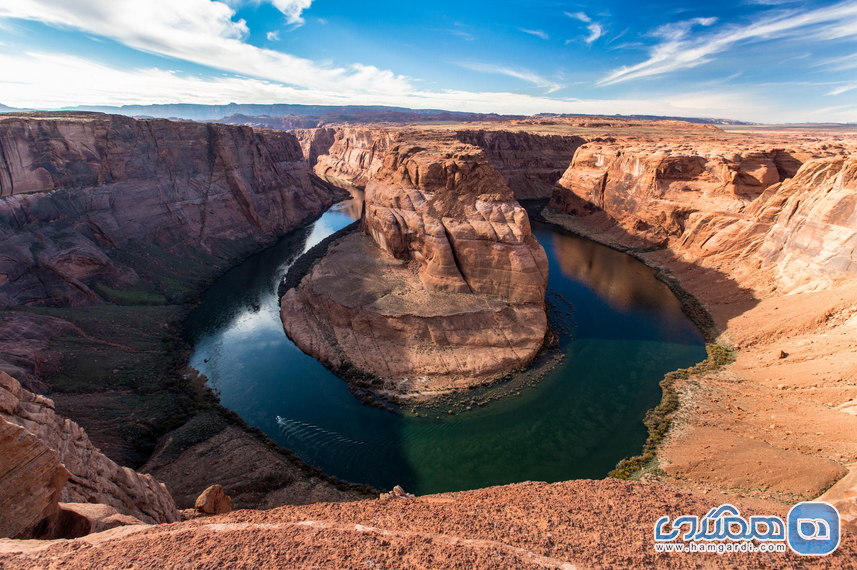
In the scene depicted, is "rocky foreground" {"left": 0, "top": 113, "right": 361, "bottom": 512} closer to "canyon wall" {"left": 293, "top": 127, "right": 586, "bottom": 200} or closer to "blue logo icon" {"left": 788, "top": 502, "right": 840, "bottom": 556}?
"blue logo icon" {"left": 788, "top": 502, "right": 840, "bottom": 556}

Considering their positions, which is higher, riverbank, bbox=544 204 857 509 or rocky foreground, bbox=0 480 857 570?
rocky foreground, bbox=0 480 857 570

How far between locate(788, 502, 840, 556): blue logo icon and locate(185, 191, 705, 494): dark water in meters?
11.5

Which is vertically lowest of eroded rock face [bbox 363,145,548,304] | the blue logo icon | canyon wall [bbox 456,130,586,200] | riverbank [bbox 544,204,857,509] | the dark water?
the dark water

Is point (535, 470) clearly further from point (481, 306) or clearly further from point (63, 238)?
point (63, 238)

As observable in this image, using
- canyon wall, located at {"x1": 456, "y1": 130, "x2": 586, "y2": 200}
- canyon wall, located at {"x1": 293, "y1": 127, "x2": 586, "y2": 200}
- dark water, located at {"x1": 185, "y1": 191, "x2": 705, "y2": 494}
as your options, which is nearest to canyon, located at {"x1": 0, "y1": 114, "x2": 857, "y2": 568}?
dark water, located at {"x1": 185, "y1": 191, "x2": 705, "y2": 494}

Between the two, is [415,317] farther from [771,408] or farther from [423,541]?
[771,408]

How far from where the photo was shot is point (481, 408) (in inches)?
1012

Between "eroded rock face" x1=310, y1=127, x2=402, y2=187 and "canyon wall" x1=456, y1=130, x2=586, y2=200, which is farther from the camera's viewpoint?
"eroded rock face" x1=310, y1=127, x2=402, y2=187

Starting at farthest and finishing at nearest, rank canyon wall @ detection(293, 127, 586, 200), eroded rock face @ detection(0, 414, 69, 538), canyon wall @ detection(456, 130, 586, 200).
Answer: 1. canyon wall @ detection(293, 127, 586, 200)
2. canyon wall @ detection(456, 130, 586, 200)
3. eroded rock face @ detection(0, 414, 69, 538)

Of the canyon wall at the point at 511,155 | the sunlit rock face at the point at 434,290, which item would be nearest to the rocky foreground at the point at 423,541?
the sunlit rock face at the point at 434,290

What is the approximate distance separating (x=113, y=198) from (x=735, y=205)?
74638 millimetres

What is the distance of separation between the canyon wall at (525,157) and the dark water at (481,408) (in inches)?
2290

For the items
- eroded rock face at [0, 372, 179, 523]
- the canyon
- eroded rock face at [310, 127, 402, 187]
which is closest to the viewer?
the canyon

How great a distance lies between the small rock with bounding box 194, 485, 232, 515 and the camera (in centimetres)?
1416
